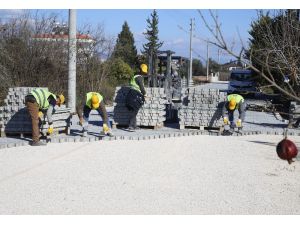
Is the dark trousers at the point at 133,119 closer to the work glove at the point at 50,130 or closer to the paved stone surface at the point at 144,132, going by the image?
the paved stone surface at the point at 144,132

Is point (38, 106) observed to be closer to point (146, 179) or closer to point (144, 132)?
point (144, 132)

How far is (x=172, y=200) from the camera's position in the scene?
647cm

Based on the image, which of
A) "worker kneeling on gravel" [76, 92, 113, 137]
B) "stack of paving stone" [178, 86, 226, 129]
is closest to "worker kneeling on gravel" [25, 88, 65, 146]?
"worker kneeling on gravel" [76, 92, 113, 137]

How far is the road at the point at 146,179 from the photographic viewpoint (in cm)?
619

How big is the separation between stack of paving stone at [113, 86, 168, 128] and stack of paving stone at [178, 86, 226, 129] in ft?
2.17

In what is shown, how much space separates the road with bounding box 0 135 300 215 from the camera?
6191 millimetres

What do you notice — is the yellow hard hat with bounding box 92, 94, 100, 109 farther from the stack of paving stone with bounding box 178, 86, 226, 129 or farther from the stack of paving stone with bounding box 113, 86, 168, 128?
the stack of paving stone with bounding box 178, 86, 226, 129

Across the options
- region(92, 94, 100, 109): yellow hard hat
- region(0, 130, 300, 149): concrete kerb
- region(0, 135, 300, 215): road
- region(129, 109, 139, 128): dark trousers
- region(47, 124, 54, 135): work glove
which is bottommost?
region(0, 135, 300, 215): road

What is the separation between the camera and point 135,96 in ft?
43.8

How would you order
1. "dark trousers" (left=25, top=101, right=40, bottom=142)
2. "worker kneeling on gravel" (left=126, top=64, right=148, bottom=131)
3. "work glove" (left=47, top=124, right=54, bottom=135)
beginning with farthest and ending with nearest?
"worker kneeling on gravel" (left=126, top=64, right=148, bottom=131) < "work glove" (left=47, top=124, right=54, bottom=135) < "dark trousers" (left=25, top=101, right=40, bottom=142)

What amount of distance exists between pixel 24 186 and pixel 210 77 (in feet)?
204

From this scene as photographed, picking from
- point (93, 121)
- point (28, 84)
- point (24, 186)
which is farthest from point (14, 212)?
point (28, 84)

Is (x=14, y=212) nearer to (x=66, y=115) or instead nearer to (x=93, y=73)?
(x=66, y=115)

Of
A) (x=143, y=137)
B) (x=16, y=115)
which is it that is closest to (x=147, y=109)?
(x=143, y=137)
